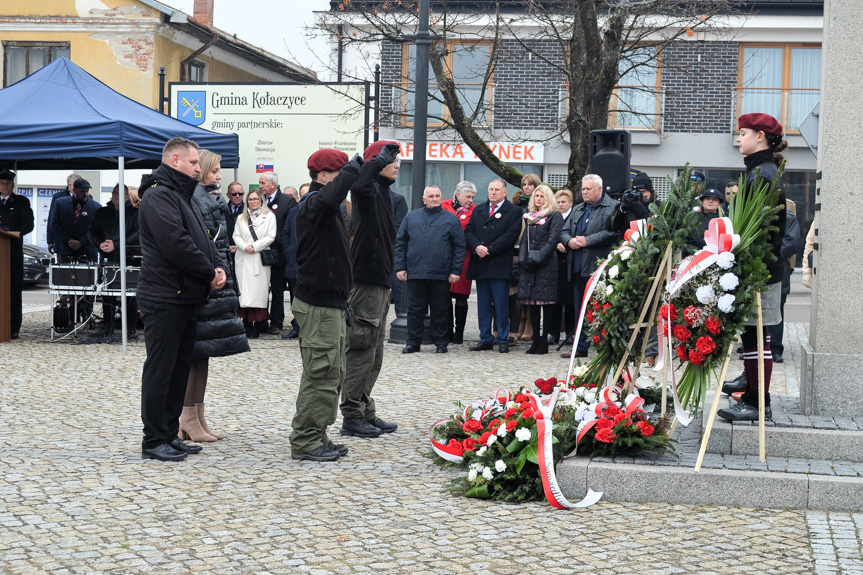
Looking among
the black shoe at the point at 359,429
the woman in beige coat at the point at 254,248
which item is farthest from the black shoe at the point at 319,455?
the woman in beige coat at the point at 254,248

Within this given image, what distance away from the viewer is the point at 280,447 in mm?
7379

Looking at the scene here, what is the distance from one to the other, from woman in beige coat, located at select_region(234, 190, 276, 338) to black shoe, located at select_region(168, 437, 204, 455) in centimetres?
681

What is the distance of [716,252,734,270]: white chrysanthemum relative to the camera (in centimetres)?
636

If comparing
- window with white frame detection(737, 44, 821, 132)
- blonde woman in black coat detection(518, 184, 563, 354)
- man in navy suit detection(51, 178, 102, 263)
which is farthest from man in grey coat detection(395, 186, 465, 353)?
window with white frame detection(737, 44, 821, 132)

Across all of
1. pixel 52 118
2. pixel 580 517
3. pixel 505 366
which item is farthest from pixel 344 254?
pixel 52 118

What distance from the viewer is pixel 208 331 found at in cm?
732

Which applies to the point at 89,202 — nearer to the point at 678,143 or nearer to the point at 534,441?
the point at 534,441

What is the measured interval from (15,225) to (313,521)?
1001 cm

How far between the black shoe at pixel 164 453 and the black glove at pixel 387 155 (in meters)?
2.25

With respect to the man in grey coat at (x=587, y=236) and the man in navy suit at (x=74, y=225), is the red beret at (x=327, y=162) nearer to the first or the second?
the man in grey coat at (x=587, y=236)

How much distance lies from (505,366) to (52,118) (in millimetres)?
6047

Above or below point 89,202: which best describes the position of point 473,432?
below

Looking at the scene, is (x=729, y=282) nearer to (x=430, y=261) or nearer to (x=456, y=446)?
(x=456, y=446)

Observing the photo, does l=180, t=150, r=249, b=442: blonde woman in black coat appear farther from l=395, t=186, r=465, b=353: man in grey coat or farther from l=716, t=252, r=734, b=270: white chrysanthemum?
l=395, t=186, r=465, b=353: man in grey coat
